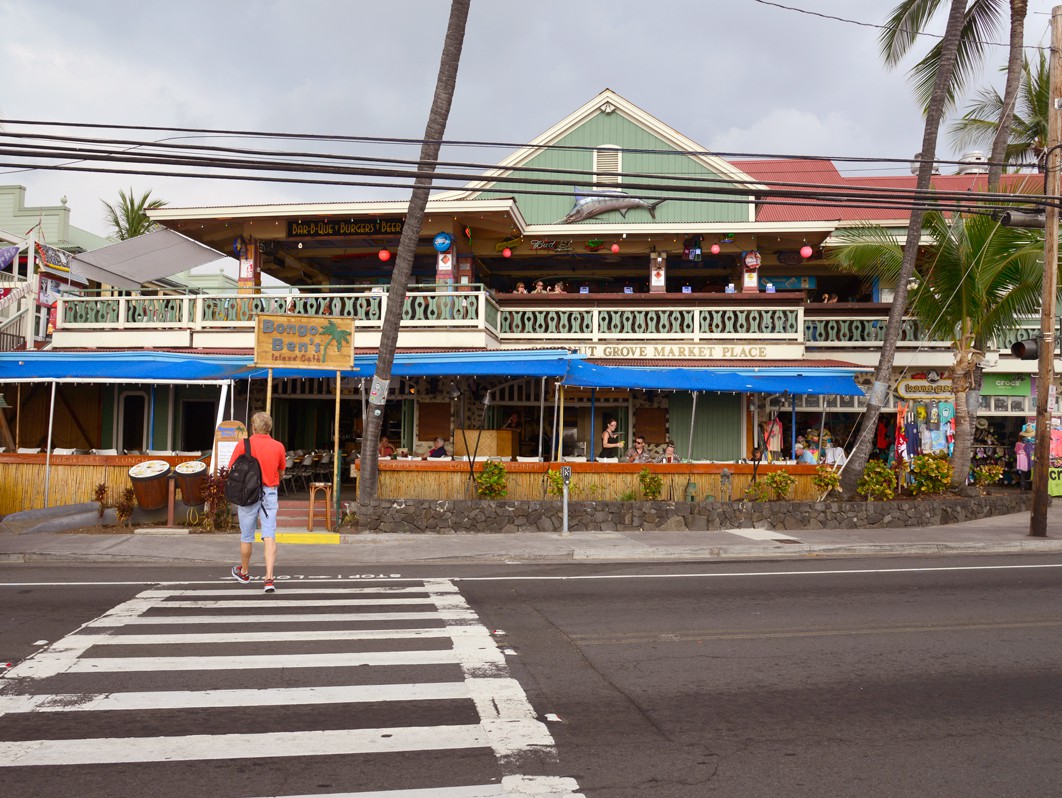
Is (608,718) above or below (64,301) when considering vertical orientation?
below

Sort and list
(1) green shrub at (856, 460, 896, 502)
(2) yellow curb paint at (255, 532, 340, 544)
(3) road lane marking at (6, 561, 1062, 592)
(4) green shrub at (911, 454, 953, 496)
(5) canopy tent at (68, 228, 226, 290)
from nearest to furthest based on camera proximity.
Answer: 1. (3) road lane marking at (6, 561, 1062, 592)
2. (2) yellow curb paint at (255, 532, 340, 544)
3. (1) green shrub at (856, 460, 896, 502)
4. (4) green shrub at (911, 454, 953, 496)
5. (5) canopy tent at (68, 228, 226, 290)

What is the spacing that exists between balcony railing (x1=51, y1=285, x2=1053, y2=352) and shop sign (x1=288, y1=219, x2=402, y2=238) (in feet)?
5.63

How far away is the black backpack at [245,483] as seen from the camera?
935cm

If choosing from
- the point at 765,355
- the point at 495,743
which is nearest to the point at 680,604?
the point at 495,743

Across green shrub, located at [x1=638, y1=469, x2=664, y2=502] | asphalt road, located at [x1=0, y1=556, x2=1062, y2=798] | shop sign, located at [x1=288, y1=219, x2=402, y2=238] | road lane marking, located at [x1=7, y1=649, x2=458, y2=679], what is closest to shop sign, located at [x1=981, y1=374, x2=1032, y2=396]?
green shrub, located at [x1=638, y1=469, x2=664, y2=502]

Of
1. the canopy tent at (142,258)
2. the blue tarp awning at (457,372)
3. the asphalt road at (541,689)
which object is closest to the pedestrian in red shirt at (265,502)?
the asphalt road at (541,689)

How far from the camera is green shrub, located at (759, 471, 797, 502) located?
1652 centimetres

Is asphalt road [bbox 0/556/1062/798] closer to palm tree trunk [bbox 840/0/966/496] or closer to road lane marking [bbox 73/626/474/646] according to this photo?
road lane marking [bbox 73/626/474/646]

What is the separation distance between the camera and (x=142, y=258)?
21.2 m

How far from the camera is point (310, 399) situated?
22219 mm

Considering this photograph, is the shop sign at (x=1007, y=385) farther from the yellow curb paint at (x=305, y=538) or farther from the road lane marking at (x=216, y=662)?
the road lane marking at (x=216, y=662)

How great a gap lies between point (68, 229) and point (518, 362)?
25.6 m

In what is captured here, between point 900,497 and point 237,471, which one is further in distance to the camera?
point 900,497

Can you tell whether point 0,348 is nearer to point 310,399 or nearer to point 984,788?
point 310,399
